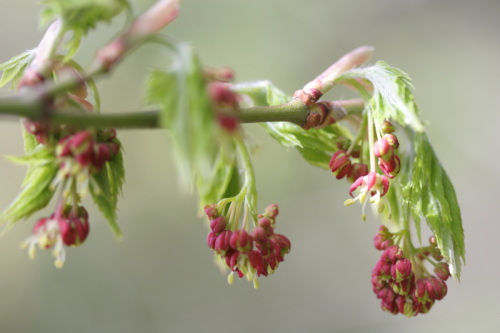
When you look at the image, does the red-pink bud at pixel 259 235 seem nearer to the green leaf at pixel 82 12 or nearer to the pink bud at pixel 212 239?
the pink bud at pixel 212 239

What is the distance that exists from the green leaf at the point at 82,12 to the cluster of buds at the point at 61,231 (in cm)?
33

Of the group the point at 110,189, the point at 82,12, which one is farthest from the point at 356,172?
the point at 82,12

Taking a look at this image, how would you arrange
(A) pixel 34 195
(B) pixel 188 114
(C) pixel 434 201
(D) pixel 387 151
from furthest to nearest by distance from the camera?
(C) pixel 434 201 < (D) pixel 387 151 < (A) pixel 34 195 < (B) pixel 188 114

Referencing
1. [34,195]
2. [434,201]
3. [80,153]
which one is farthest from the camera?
[434,201]

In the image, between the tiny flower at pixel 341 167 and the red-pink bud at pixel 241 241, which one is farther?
the tiny flower at pixel 341 167

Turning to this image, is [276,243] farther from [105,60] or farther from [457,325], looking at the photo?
[457,325]

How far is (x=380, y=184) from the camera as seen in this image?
3.05ft

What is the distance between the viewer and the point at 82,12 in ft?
2.32

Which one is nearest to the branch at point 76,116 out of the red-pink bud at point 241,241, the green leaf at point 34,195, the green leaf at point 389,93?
the green leaf at point 34,195

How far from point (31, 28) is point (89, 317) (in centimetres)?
396

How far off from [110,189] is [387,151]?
57 centimetres

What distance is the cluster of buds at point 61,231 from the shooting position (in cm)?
→ 78

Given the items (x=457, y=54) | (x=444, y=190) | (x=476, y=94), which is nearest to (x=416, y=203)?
(x=444, y=190)

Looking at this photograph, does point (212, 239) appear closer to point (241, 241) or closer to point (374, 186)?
point (241, 241)
